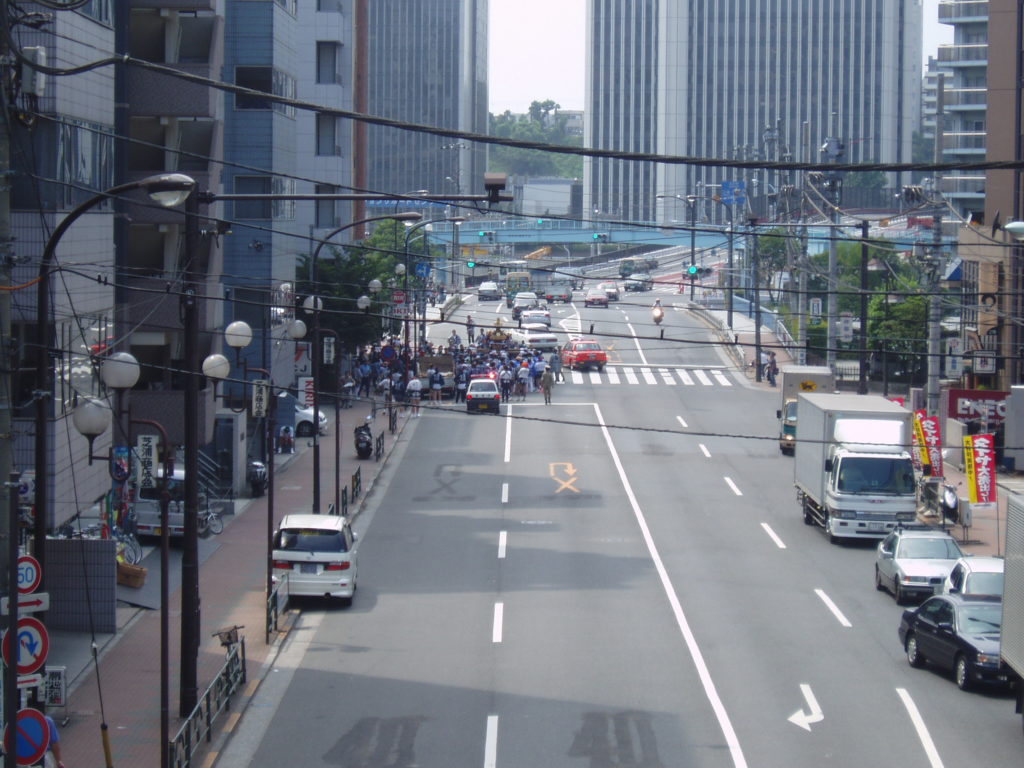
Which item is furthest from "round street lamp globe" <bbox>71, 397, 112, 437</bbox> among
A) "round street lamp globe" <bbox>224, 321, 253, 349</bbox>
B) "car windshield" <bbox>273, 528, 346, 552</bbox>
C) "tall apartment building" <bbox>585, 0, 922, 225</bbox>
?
"tall apartment building" <bbox>585, 0, 922, 225</bbox>

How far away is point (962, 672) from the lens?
19703 mm

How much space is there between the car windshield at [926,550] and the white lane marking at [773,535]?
16.9 ft

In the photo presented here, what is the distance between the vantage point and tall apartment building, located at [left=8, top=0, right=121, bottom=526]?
2202 centimetres

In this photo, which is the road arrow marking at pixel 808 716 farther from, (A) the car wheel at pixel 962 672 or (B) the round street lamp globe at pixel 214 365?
(B) the round street lamp globe at pixel 214 365

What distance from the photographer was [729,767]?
16281mm

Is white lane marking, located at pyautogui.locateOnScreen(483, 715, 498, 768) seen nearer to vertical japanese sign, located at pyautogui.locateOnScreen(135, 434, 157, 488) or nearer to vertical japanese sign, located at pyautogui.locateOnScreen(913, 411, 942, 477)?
vertical japanese sign, located at pyautogui.locateOnScreen(135, 434, 157, 488)

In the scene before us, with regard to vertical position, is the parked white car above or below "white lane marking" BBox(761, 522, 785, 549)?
above

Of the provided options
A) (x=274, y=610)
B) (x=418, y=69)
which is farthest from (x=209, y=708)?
(x=418, y=69)

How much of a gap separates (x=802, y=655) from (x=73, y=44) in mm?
16122

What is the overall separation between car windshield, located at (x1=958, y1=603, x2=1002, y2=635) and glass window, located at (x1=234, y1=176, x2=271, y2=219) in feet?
95.0

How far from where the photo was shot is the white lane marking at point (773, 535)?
104 ft

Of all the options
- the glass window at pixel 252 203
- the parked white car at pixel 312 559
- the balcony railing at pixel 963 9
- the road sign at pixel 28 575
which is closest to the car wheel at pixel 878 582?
the parked white car at pixel 312 559

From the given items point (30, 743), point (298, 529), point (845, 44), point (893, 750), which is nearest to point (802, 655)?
point (893, 750)

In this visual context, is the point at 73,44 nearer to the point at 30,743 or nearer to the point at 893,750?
the point at 30,743
